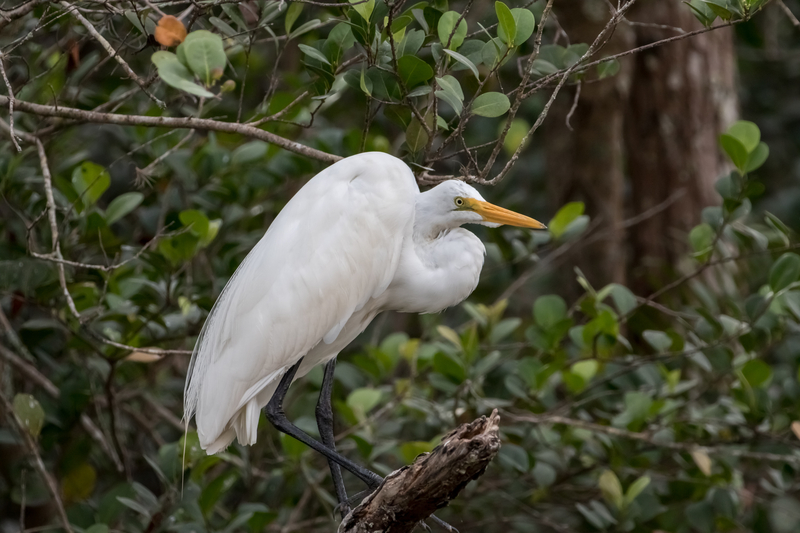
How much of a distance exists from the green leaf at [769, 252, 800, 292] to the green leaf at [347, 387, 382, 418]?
1.25 meters

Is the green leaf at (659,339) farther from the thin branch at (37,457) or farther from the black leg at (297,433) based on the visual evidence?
the thin branch at (37,457)

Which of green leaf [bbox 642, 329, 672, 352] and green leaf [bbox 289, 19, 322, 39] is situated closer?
green leaf [bbox 289, 19, 322, 39]

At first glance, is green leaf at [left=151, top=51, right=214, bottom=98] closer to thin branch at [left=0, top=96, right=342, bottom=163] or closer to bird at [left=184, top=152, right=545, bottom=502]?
thin branch at [left=0, top=96, right=342, bottom=163]

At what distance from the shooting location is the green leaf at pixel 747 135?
2.39m

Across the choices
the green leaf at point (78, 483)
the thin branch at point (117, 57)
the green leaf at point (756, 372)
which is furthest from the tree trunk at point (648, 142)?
the thin branch at point (117, 57)

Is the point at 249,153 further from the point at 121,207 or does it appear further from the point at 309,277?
the point at 309,277

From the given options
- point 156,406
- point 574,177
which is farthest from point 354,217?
point 574,177

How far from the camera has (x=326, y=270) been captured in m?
2.08

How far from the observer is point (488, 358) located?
2.58 meters

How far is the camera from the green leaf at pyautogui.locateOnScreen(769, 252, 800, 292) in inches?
95.3

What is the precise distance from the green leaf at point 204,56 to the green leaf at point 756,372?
1.83m

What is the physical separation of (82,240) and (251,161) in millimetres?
604

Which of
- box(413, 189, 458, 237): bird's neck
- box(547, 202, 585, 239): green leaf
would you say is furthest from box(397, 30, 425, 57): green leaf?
box(547, 202, 585, 239): green leaf

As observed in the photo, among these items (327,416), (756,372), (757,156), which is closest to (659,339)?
(756,372)
